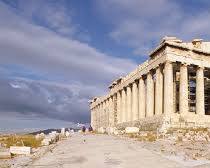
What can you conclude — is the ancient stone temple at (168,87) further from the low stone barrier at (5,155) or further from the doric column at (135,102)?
the low stone barrier at (5,155)

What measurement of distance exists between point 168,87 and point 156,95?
4.64 meters

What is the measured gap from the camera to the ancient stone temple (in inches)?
2264

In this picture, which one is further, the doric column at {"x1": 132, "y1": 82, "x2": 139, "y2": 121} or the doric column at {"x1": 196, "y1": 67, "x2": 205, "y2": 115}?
the doric column at {"x1": 132, "y1": 82, "x2": 139, "y2": 121}

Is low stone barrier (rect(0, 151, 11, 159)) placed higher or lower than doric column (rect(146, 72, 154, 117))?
lower

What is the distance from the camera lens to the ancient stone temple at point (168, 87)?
2264 inches

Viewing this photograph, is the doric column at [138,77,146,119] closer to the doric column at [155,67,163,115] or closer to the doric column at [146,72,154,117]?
the doric column at [146,72,154,117]

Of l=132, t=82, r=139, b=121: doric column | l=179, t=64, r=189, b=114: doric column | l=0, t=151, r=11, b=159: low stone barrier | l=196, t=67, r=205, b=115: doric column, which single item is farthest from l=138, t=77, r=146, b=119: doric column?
l=0, t=151, r=11, b=159: low stone barrier

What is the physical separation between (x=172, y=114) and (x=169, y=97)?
279cm

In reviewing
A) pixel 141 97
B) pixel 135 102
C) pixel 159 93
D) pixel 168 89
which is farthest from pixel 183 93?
pixel 135 102

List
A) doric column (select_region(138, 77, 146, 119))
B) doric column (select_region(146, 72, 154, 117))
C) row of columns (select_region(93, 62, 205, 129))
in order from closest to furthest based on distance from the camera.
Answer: row of columns (select_region(93, 62, 205, 129)) < doric column (select_region(146, 72, 154, 117)) < doric column (select_region(138, 77, 146, 119))

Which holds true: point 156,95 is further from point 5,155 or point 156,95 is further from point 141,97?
point 5,155

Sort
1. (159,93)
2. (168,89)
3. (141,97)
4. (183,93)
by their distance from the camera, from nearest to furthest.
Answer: (168,89), (183,93), (159,93), (141,97)

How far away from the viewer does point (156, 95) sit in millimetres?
62531

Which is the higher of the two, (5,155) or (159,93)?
(159,93)
